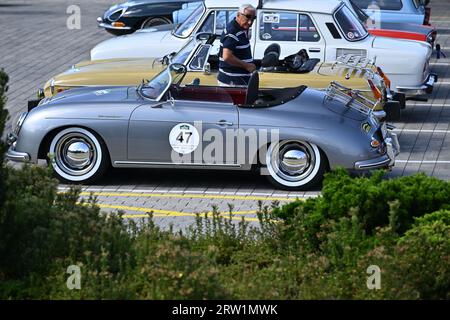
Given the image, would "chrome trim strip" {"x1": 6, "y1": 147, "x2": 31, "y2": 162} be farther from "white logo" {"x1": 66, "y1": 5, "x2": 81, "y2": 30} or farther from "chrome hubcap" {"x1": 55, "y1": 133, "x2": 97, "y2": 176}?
"white logo" {"x1": 66, "y1": 5, "x2": 81, "y2": 30}

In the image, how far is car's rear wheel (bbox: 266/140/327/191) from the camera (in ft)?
38.4

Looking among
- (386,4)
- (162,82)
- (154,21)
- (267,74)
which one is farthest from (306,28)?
(154,21)

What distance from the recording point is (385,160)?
11.9 meters

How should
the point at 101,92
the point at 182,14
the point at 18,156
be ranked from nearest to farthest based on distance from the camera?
the point at 18,156
the point at 101,92
the point at 182,14

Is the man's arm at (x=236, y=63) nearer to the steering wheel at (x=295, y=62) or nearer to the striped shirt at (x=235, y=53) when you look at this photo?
the striped shirt at (x=235, y=53)

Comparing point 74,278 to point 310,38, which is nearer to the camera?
point 74,278

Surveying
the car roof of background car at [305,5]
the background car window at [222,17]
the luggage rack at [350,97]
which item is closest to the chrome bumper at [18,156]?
the luggage rack at [350,97]

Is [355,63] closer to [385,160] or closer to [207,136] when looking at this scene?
[385,160]

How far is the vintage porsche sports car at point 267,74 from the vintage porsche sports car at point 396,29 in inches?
120

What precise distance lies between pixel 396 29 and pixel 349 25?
2.67 meters

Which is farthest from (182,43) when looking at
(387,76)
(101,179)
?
(101,179)

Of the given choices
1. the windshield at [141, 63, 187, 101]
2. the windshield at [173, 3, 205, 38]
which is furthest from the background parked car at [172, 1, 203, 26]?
the windshield at [141, 63, 187, 101]

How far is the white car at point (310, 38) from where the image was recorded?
15562mm
